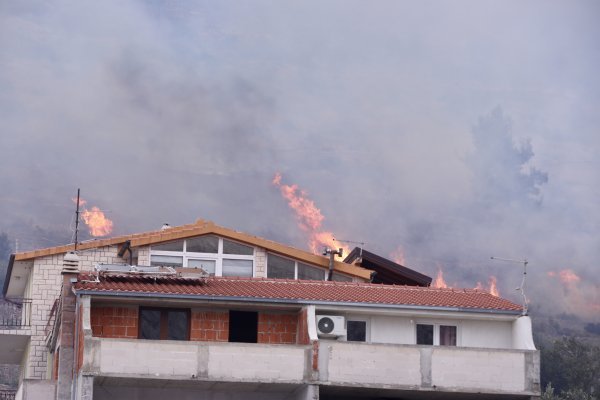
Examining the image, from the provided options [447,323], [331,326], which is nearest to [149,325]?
[331,326]

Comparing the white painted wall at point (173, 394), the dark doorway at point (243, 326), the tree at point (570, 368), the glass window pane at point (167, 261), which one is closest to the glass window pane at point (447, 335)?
the white painted wall at point (173, 394)

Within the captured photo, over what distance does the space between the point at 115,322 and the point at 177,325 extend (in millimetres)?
2196

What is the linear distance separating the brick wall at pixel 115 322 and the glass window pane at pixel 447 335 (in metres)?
10.9

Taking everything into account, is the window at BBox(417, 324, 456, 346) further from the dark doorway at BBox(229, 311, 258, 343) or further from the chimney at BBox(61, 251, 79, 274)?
the chimney at BBox(61, 251, 79, 274)

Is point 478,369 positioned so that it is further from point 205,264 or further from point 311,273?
point 205,264

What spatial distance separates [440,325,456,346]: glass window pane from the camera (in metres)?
53.7

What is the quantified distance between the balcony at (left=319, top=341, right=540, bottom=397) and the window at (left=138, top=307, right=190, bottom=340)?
16.7 feet

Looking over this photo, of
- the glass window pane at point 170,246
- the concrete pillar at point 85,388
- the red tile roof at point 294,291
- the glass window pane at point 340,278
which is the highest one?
the glass window pane at point 170,246

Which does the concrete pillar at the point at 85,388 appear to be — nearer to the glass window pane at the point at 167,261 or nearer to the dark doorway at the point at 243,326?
the dark doorway at the point at 243,326

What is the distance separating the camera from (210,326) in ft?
171

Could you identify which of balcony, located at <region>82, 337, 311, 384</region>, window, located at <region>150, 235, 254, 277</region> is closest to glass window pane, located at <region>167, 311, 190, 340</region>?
balcony, located at <region>82, 337, 311, 384</region>

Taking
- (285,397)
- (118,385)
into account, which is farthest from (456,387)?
(118,385)

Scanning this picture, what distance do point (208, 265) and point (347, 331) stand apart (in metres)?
9.02

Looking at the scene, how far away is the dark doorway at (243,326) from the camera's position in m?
52.6
